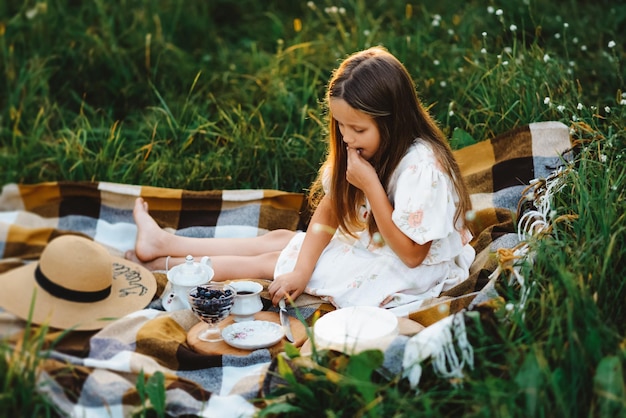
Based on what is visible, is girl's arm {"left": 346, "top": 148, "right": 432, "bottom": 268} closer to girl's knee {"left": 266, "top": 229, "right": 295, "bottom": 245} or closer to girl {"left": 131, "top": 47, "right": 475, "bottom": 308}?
girl {"left": 131, "top": 47, "right": 475, "bottom": 308}

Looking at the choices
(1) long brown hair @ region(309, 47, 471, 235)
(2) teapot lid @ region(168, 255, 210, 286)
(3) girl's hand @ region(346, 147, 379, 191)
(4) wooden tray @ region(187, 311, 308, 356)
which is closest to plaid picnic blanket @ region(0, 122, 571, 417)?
(4) wooden tray @ region(187, 311, 308, 356)

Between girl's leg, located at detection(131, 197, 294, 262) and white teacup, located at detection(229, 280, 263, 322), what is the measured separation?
0.50 metres

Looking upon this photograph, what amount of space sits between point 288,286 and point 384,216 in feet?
1.58

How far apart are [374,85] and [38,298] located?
4.67ft

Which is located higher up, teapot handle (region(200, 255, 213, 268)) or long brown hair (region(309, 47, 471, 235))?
long brown hair (region(309, 47, 471, 235))

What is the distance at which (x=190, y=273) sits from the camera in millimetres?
3076

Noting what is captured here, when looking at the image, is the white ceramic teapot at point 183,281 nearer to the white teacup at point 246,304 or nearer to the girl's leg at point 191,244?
the white teacup at point 246,304

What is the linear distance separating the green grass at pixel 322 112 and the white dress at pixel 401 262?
383 millimetres

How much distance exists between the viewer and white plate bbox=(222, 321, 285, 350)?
277 centimetres

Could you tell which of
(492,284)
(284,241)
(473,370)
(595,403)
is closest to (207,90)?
(284,241)

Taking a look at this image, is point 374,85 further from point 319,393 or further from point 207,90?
point 207,90

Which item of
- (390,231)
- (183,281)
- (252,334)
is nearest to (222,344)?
(252,334)

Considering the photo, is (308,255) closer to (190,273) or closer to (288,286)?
(288,286)

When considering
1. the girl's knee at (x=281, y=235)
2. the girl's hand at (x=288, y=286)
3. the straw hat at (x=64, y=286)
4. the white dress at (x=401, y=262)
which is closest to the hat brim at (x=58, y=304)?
the straw hat at (x=64, y=286)
